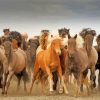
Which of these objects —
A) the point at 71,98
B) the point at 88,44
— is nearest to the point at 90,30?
the point at 88,44

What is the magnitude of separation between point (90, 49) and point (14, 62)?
3.03 metres

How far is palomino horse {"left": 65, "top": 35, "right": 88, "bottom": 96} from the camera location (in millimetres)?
18500

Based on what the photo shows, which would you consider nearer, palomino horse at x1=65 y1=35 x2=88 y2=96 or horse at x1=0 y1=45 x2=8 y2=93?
A: palomino horse at x1=65 y1=35 x2=88 y2=96

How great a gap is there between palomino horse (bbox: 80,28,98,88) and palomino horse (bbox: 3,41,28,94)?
256 cm

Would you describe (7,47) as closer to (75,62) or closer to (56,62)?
(56,62)

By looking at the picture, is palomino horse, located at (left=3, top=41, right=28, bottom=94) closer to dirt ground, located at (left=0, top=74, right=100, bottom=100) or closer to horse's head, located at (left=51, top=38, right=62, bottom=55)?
dirt ground, located at (left=0, top=74, right=100, bottom=100)

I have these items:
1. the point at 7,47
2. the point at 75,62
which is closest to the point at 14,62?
the point at 7,47

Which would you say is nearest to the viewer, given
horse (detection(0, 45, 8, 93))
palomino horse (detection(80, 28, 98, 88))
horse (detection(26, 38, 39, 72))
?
horse (detection(0, 45, 8, 93))

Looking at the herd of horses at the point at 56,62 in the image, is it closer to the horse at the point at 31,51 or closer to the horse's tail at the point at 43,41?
the horse's tail at the point at 43,41

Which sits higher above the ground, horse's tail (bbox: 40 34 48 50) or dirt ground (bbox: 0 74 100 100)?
horse's tail (bbox: 40 34 48 50)

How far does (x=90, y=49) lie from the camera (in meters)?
21.0

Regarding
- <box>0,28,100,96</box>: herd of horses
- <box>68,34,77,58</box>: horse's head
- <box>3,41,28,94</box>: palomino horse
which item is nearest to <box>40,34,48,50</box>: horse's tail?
<box>0,28,100,96</box>: herd of horses

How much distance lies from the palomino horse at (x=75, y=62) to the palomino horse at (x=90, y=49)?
989mm

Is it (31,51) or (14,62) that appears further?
(31,51)
